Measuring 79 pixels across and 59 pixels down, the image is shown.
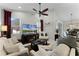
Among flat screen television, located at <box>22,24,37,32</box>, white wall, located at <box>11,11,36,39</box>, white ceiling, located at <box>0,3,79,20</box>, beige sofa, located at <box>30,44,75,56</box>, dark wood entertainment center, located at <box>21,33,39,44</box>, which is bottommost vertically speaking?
beige sofa, located at <box>30,44,75,56</box>

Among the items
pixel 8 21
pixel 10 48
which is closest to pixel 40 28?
pixel 8 21

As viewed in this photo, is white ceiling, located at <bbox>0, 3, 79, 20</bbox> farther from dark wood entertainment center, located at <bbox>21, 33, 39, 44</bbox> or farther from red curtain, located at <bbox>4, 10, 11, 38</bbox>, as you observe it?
dark wood entertainment center, located at <bbox>21, 33, 39, 44</bbox>

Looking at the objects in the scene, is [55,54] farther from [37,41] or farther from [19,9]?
[19,9]

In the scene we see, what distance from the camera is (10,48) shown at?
9.29 ft

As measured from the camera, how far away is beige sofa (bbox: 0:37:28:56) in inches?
107

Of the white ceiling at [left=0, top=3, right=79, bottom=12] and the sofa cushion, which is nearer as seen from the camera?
the white ceiling at [left=0, top=3, right=79, bottom=12]

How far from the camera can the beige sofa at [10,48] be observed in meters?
2.72

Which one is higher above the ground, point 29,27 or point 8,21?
point 8,21

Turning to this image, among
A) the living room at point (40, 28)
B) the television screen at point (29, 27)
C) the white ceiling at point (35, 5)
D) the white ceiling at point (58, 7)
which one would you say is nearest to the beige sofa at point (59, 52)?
the living room at point (40, 28)

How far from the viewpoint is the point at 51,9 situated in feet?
8.89

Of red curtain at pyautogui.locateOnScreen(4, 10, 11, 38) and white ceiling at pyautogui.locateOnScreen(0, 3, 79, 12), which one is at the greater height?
white ceiling at pyautogui.locateOnScreen(0, 3, 79, 12)

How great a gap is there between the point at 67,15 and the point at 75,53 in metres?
0.77

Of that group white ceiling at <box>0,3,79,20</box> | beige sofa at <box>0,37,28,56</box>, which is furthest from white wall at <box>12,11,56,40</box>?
beige sofa at <box>0,37,28,56</box>

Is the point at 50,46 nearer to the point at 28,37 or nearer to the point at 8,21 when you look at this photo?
the point at 28,37
